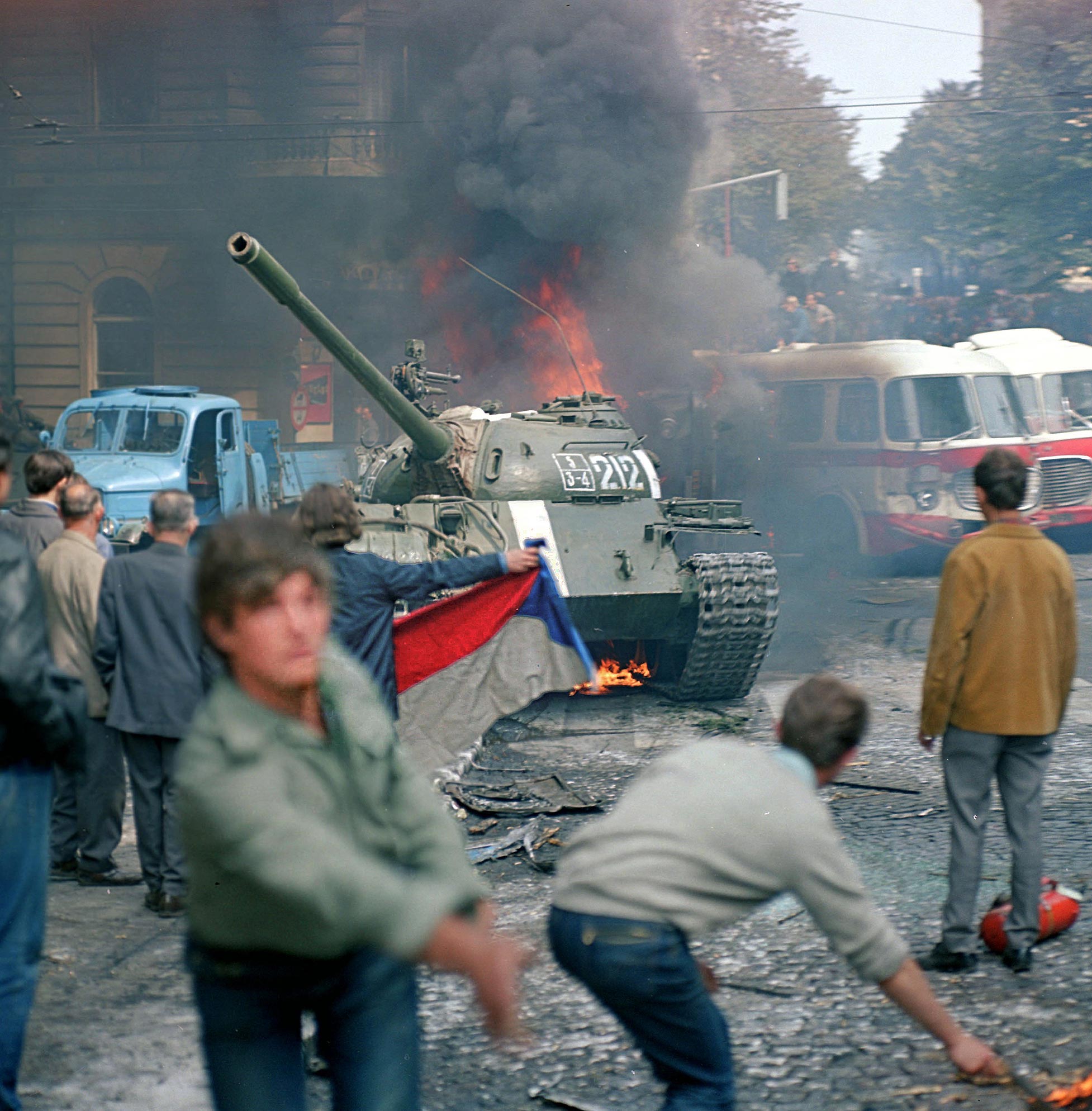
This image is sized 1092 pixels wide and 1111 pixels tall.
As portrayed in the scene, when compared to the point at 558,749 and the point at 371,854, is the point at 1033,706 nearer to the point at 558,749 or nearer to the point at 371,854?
the point at 371,854

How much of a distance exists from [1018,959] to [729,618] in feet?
15.9

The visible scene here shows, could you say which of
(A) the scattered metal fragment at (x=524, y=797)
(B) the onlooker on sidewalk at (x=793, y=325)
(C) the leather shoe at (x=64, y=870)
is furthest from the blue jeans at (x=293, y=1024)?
(B) the onlooker on sidewalk at (x=793, y=325)

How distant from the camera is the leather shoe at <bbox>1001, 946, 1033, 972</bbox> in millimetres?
4941

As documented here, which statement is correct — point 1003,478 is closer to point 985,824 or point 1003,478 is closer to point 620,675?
point 985,824

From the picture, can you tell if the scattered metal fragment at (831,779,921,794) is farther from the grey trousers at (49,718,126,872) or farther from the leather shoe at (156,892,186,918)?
the grey trousers at (49,718,126,872)

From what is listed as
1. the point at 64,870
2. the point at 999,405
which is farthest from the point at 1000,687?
the point at 999,405

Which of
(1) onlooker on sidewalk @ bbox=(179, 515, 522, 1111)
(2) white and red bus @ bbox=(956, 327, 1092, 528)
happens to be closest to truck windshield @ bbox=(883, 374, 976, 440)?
(2) white and red bus @ bbox=(956, 327, 1092, 528)

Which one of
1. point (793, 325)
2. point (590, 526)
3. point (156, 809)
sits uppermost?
point (793, 325)

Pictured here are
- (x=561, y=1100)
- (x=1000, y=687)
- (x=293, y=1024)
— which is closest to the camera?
(x=293, y=1024)

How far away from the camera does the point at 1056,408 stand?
17719 mm

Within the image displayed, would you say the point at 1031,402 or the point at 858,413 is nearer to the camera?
the point at 858,413

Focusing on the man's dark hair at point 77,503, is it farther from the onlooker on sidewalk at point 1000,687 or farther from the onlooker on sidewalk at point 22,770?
the onlooker on sidewalk at point 1000,687

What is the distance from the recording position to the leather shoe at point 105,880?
20.3 ft

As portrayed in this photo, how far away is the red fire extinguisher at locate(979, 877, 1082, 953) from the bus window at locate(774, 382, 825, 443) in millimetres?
13006
